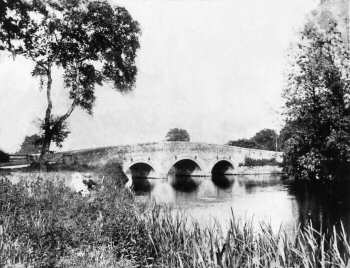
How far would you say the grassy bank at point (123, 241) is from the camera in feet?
14.5

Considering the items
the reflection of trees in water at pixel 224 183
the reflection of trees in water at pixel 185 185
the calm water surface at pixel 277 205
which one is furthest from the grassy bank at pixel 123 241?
the reflection of trees in water at pixel 224 183

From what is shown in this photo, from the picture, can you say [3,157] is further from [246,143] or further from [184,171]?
[246,143]

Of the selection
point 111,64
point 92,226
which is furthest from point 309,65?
point 92,226

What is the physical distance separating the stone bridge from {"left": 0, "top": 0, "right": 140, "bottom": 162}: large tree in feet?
22.7

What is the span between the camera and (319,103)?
1185 cm

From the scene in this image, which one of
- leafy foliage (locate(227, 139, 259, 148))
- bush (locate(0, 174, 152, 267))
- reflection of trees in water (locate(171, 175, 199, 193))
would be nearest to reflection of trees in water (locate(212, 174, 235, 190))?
reflection of trees in water (locate(171, 175, 199, 193))

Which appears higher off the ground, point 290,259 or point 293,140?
point 293,140

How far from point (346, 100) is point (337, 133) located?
122 centimetres

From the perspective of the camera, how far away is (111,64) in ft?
50.8

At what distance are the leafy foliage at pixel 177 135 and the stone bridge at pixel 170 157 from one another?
68.9ft

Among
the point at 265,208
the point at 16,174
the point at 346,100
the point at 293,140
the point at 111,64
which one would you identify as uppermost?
the point at 111,64

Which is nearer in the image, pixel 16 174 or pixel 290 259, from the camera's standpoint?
pixel 290 259

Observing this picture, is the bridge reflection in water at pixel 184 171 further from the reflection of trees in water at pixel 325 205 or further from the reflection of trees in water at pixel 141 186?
the reflection of trees in water at pixel 325 205

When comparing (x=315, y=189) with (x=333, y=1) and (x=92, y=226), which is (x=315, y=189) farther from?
(x=92, y=226)
